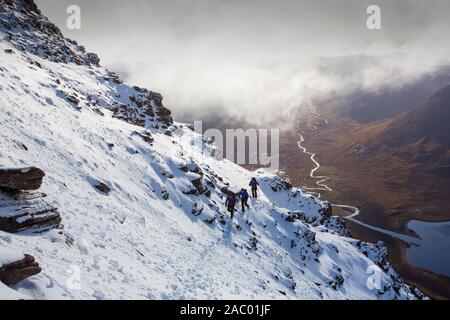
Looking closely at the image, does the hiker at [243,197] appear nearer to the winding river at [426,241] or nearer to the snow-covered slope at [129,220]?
the snow-covered slope at [129,220]

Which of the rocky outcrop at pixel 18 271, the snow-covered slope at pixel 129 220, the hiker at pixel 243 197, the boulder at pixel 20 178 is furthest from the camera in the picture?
the hiker at pixel 243 197

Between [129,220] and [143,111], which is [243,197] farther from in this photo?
[143,111]

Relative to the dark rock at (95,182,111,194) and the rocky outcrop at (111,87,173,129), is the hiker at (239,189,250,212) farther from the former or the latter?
the rocky outcrop at (111,87,173,129)

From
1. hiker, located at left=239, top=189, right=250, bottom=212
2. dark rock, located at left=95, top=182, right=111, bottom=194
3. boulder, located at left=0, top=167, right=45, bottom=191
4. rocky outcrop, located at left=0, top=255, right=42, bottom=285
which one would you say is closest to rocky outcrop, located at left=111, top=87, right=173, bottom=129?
hiker, located at left=239, top=189, right=250, bottom=212

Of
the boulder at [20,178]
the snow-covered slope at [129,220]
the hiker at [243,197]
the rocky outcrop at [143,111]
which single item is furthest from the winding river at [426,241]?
the boulder at [20,178]
